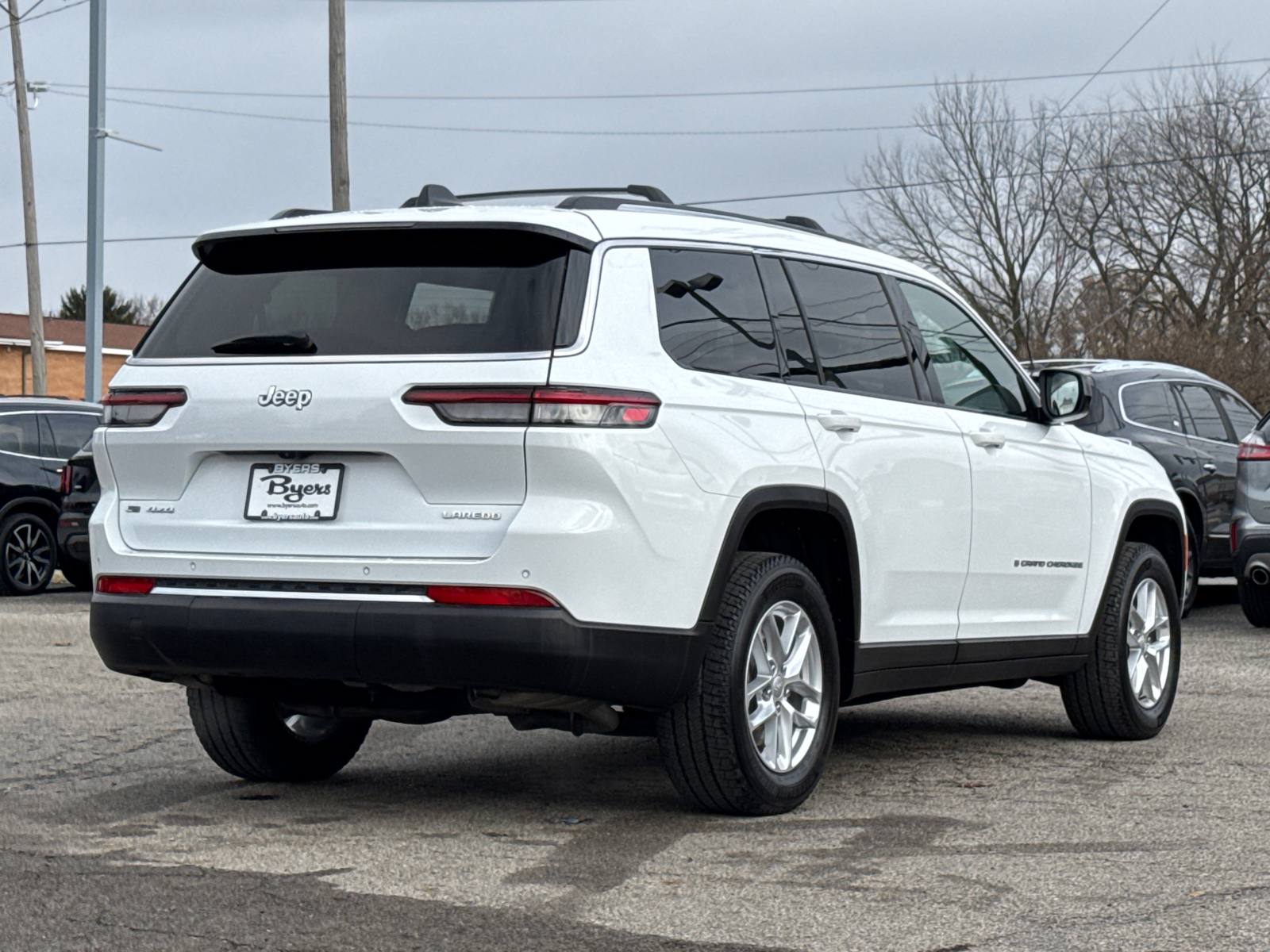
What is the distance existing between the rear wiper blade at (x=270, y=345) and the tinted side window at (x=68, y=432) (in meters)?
11.9

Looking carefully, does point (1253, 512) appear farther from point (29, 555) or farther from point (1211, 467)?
point (29, 555)

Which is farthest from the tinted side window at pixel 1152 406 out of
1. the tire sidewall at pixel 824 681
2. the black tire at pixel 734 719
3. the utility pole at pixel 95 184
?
the utility pole at pixel 95 184

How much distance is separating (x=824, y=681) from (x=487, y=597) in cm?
139

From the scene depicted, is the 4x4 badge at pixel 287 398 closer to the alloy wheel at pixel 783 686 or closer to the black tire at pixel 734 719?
the black tire at pixel 734 719

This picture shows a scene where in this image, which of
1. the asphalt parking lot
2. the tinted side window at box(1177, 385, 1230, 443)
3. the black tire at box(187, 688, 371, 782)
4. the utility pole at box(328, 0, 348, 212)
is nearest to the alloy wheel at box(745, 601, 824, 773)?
the asphalt parking lot

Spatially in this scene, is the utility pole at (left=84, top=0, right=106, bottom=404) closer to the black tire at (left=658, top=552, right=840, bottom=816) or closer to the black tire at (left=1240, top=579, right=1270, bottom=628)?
the black tire at (left=1240, top=579, right=1270, bottom=628)

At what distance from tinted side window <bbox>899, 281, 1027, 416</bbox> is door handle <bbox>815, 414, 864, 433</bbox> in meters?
0.82

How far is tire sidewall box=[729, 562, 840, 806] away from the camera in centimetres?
535

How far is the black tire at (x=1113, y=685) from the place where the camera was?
24.3ft

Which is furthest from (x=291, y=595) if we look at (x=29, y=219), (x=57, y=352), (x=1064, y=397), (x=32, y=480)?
(x=57, y=352)

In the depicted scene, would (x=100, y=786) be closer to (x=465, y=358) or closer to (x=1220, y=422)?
(x=465, y=358)

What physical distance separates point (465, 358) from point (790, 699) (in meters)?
1.61

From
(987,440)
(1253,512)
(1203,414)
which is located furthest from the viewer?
(1203,414)

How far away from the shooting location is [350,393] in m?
5.14
